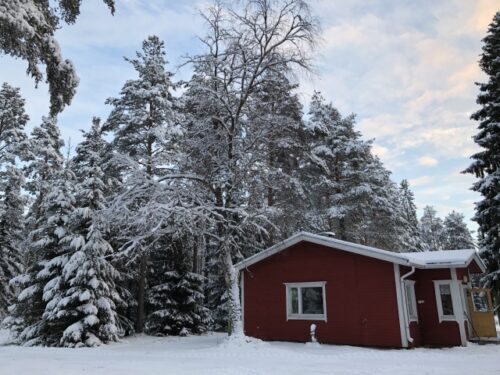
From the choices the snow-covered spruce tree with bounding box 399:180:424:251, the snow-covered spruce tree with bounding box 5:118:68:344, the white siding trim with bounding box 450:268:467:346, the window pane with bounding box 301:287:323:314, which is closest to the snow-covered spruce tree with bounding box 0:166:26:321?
the snow-covered spruce tree with bounding box 5:118:68:344

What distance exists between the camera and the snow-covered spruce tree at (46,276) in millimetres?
16203

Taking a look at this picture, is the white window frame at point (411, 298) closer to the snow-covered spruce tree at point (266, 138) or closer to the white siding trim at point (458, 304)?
the white siding trim at point (458, 304)

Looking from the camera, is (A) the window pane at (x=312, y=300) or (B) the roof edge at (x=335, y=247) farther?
(A) the window pane at (x=312, y=300)

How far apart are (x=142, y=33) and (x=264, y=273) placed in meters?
15.8

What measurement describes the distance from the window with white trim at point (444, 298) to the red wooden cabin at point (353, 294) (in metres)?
0.03

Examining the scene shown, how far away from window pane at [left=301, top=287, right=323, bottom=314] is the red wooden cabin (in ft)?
0.06

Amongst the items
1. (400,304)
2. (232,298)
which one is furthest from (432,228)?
(232,298)

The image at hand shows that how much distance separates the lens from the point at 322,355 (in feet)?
38.1

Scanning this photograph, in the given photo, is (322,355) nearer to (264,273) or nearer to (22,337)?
(264,273)

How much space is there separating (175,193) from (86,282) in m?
5.47

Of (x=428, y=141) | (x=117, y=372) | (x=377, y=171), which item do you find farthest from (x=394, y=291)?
(x=377, y=171)

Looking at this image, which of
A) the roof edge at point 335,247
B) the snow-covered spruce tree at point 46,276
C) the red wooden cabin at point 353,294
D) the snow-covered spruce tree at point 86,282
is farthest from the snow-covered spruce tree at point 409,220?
the snow-covered spruce tree at point 46,276

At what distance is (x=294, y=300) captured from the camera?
50.3ft

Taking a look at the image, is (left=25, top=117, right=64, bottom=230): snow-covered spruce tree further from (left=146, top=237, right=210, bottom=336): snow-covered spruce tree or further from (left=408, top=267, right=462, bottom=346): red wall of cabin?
(left=408, top=267, right=462, bottom=346): red wall of cabin
